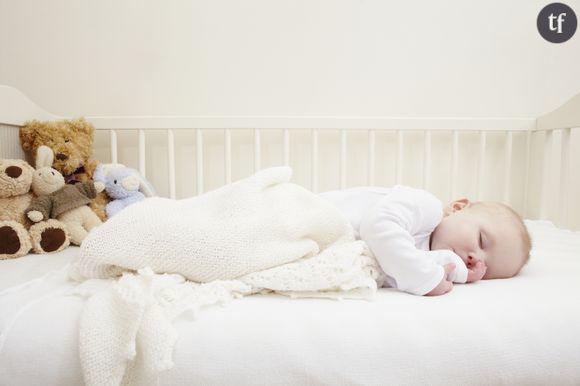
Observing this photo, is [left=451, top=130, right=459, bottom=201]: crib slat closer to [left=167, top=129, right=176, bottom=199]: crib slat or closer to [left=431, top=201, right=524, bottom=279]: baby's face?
[left=431, top=201, right=524, bottom=279]: baby's face

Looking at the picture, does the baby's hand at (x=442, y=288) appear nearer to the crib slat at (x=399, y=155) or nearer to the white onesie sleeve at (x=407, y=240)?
the white onesie sleeve at (x=407, y=240)

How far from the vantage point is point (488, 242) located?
0.82 m

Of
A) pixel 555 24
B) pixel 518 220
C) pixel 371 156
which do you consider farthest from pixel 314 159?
A: pixel 555 24

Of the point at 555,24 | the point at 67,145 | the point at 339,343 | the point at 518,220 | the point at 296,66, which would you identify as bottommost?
the point at 339,343

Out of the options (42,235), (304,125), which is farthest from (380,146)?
(42,235)

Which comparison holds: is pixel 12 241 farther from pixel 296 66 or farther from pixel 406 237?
pixel 296 66

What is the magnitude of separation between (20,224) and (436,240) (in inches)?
36.6

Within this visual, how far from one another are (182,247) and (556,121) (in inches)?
48.4

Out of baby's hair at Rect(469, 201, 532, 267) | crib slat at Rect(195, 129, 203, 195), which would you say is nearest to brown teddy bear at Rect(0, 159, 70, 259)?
crib slat at Rect(195, 129, 203, 195)

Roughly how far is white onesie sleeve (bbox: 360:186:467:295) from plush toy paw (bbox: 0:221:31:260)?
0.75 m

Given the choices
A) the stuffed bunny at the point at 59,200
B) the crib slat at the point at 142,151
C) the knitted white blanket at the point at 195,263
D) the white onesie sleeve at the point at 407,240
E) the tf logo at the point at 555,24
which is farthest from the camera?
the tf logo at the point at 555,24

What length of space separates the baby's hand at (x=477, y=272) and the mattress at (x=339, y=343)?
12cm

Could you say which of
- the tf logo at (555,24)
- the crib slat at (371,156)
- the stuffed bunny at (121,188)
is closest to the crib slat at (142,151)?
the stuffed bunny at (121,188)

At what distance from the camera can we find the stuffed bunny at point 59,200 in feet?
3.50
